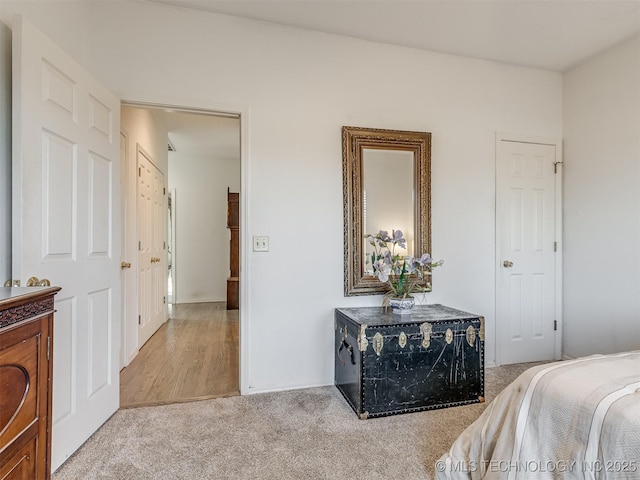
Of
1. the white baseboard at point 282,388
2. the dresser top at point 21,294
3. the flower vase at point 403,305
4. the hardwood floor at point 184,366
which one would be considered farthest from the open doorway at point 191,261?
the dresser top at point 21,294

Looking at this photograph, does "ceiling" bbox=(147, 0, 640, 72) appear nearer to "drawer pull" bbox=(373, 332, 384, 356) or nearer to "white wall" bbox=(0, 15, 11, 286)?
"white wall" bbox=(0, 15, 11, 286)

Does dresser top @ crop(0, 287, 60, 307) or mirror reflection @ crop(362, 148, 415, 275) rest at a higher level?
mirror reflection @ crop(362, 148, 415, 275)

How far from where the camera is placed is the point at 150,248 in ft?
12.4

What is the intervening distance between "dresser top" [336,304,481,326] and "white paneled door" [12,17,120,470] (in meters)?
1.45

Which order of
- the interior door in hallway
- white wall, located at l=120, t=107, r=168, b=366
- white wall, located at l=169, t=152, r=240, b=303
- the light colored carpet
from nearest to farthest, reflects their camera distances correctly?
the light colored carpet → white wall, located at l=120, t=107, r=168, b=366 → the interior door in hallway → white wall, located at l=169, t=152, r=240, b=303

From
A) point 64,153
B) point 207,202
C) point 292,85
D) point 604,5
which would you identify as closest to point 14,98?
point 64,153

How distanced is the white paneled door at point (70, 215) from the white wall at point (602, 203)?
3461 millimetres

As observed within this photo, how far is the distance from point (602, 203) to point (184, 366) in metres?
3.55

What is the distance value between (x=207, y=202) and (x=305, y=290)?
4.14 meters

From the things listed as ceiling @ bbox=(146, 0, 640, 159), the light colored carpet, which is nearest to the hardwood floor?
the light colored carpet

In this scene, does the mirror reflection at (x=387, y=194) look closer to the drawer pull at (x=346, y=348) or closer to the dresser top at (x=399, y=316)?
the dresser top at (x=399, y=316)

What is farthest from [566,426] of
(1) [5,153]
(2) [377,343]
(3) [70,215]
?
(1) [5,153]

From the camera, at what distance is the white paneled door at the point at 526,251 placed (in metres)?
2.93

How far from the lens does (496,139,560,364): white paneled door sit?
2928 mm
